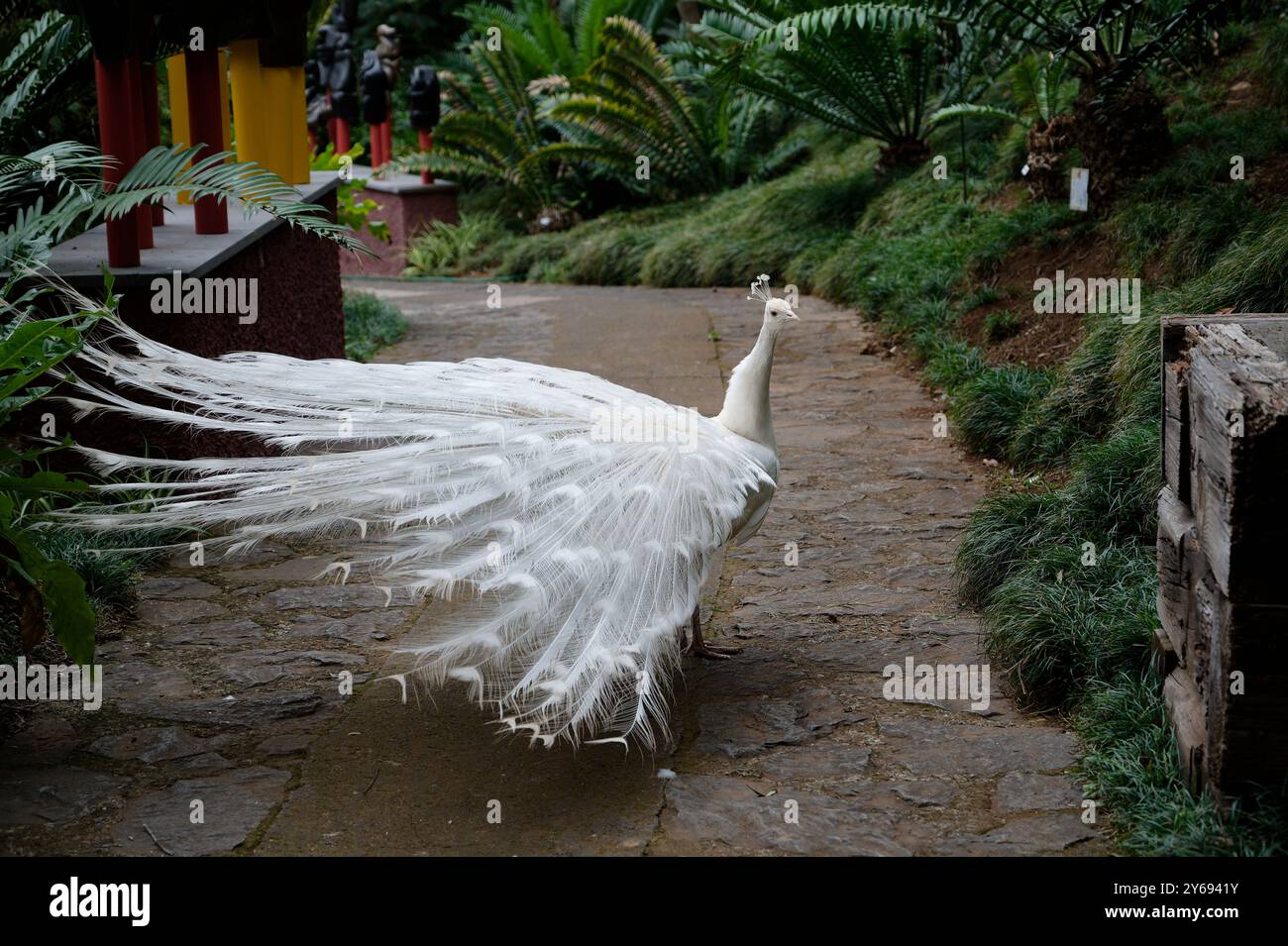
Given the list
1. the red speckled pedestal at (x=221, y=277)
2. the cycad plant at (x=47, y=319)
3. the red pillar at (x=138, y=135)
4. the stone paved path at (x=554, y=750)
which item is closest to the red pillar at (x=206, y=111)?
the red speckled pedestal at (x=221, y=277)

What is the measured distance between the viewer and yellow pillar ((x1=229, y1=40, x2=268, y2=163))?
22.7 feet

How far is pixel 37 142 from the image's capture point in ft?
20.2

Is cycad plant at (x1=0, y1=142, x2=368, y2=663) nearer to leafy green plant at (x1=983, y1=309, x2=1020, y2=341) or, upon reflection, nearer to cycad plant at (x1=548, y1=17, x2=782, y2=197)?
leafy green plant at (x1=983, y1=309, x2=1020, y2=341)

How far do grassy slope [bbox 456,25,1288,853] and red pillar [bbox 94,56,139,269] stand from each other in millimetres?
3381

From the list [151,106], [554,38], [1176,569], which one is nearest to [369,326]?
[151,106]

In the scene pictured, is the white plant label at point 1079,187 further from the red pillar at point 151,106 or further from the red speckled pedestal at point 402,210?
the red speckled pedestal at point 402,210

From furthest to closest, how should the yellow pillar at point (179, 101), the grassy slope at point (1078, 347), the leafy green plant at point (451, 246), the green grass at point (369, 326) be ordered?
the leafy green plant at point (451, 246)
the green grass at point (369, 326)
the yellow pillar at point (179, 101)
the grassy slope at point (1078, 347)

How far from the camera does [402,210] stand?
1645 centimetres

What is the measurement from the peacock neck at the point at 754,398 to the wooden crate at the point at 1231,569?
1248 millimetres

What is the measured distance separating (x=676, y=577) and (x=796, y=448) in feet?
10.0

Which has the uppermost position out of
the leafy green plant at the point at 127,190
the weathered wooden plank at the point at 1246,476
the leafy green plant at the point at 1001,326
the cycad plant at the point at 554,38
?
the cycad plant at the point at 554,38

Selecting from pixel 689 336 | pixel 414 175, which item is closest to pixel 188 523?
pixel 689 336

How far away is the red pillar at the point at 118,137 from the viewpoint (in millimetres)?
4973

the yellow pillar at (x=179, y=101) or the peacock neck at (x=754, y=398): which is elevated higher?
the yellow pillar at (x=179, y=101)
